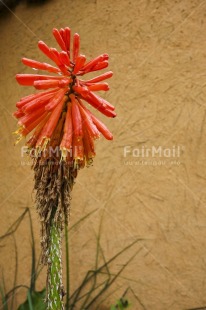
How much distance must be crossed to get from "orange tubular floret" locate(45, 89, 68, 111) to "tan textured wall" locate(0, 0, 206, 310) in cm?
107

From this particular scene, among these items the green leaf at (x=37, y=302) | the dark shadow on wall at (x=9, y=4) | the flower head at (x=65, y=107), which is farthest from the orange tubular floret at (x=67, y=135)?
the dark shadow on wall at (x=9, y=4)

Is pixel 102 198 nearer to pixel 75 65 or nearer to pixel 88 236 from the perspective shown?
pixel 88 236

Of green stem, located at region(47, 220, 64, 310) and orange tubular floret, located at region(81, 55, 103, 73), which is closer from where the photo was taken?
green stem, located at region(47, 220, 64, 310)

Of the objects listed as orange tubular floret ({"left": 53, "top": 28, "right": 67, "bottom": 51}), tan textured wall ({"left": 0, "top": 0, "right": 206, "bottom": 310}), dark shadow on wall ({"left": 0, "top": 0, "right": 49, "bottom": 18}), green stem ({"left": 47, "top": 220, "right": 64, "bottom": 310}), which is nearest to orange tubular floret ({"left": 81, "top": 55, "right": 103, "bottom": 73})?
orange tubular floret ({"left": 53, "top": 28, "right": 67, "bottom": 51})

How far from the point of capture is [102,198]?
2.51 m

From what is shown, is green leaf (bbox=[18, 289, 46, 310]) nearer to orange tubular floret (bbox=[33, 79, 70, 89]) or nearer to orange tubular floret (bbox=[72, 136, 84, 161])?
orange tubular floret (bbox=[72, 136, 84, 161])

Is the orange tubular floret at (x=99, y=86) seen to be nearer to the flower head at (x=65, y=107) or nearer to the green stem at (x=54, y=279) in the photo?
the flower head at (x=65, y=107)

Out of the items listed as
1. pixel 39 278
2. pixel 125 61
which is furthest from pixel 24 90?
pixel 39 278

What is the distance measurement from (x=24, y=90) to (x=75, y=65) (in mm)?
1537

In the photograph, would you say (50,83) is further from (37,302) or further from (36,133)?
(37,302)

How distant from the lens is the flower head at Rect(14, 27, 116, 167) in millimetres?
1397

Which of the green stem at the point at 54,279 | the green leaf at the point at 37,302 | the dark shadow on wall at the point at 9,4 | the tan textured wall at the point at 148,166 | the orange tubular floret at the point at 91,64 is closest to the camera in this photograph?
the green stem at the point at 54,279

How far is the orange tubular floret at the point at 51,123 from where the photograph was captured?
1.41m

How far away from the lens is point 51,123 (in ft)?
4.63
